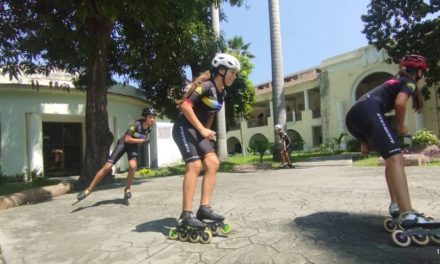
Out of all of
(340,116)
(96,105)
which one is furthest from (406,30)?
(96,105)

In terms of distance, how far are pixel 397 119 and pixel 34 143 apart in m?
17.3

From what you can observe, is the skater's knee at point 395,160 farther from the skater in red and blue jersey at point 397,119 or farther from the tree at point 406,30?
the tree at point 406,30

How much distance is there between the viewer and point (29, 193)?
28.4 feet

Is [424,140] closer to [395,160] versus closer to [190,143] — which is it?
[395,160]

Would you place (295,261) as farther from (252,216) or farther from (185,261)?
(252,216)

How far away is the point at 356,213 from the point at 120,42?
10.5 m

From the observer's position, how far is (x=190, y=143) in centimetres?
455

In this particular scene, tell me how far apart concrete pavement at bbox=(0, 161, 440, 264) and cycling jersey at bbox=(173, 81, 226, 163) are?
92 cm

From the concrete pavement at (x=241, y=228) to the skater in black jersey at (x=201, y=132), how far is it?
0.42m

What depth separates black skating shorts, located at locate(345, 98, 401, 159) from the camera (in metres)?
4.09

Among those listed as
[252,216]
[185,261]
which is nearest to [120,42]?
[252,216]

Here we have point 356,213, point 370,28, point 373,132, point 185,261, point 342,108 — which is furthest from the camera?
point 342,108

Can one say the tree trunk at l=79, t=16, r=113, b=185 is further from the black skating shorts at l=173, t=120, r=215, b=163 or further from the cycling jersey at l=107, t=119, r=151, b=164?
the black skating shorts at l=173, t=120, r=215, b=163

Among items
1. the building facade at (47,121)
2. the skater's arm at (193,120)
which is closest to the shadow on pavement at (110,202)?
the skater's arm at (193,120)
